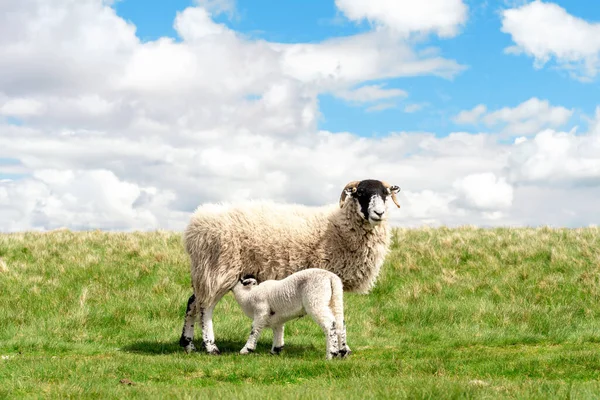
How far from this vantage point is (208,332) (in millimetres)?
11234

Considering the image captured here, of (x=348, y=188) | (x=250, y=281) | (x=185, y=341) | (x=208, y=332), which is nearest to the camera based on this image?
(x=250, y=281)

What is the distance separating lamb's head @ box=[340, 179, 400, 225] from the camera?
10.9m

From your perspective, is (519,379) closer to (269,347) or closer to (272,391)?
(272,391)

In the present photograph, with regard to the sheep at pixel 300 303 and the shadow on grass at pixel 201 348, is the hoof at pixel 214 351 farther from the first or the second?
the sheep at pixel 300 303

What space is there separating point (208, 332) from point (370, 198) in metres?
3.80

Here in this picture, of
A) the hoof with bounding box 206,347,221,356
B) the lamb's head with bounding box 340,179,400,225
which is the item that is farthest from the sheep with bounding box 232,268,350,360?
the lamb's head with bounding box 340,179,400,225

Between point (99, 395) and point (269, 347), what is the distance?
490 centimetres

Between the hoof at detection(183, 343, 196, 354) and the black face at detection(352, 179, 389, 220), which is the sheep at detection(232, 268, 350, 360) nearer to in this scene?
the hoof at detection(183, 343, 196, 354)

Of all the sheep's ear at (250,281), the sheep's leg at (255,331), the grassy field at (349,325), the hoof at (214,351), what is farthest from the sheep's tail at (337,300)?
the hoof at (214,351)

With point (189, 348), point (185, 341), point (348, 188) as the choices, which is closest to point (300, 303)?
point (348, 188)

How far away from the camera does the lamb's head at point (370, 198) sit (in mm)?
10867

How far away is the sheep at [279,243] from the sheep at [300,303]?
0.47 m

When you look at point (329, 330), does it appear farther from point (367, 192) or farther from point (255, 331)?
point (367, 192)

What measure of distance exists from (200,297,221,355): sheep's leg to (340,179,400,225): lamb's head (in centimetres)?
318
